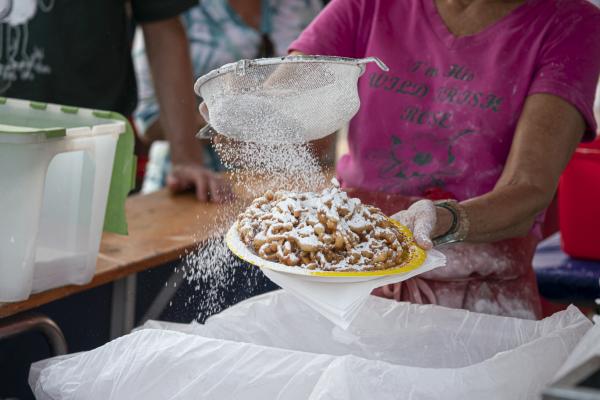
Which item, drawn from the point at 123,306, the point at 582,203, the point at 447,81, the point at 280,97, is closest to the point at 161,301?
the point at 123,306

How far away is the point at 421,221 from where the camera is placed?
Answer: 1.46 metres

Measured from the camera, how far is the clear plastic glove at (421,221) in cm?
142

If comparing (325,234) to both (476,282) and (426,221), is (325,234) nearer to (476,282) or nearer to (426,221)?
(426,221)

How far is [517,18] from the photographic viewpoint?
1716 millimetres

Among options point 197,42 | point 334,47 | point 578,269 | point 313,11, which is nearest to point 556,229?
point 578,269

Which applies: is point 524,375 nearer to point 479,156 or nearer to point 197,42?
point 479,156

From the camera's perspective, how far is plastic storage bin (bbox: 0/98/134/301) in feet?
4.76

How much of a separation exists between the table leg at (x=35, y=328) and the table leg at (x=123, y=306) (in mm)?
353

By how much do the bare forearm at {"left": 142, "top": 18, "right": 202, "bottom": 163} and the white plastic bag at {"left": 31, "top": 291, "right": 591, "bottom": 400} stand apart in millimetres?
1334

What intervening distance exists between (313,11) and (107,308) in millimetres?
1968

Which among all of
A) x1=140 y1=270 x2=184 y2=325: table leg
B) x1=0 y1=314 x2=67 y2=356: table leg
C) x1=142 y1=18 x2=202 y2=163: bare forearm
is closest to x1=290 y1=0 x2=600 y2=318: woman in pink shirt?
x1=140 y1=270 x2=184 y2=325: table leg

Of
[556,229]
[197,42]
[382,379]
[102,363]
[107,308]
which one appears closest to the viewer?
[382,379]

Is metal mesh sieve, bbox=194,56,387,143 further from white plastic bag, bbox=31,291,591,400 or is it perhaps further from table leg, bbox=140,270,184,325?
table leg, bbox=140,270,184,325

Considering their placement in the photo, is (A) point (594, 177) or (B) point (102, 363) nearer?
(B) point (102, 363)
